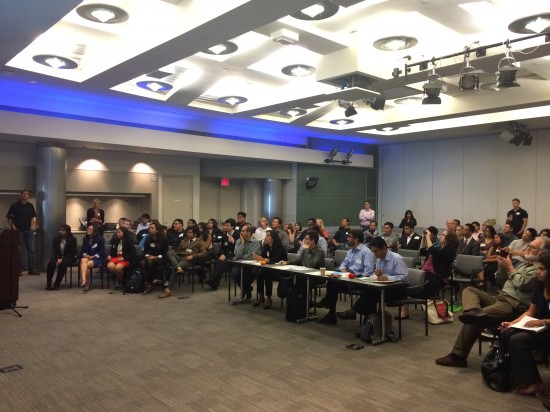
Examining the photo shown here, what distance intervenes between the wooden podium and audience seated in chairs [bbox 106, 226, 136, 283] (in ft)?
6.35

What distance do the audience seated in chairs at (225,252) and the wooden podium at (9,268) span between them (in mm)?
3244

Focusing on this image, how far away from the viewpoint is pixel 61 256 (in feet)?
27.3

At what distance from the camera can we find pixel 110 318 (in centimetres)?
623

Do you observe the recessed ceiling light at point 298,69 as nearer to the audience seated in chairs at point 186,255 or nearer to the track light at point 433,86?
the track light at point 433,86

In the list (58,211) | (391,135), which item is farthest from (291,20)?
(391,135)

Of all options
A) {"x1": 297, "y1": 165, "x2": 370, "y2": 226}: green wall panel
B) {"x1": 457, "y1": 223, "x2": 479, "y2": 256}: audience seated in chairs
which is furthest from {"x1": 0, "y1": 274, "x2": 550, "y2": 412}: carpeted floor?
{"x1": 297, "y1": 165, "x2": 370, "y2": 226}: green wall panel

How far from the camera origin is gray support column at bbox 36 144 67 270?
377 inches

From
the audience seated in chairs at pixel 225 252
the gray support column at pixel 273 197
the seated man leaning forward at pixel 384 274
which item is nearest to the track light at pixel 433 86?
the seated man leaning forward at pixel 384 274

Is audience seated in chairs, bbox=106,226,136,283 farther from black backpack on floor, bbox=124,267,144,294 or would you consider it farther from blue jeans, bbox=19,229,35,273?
blue jeans, bbox=19,229,35,273

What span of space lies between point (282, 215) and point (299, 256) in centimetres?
725

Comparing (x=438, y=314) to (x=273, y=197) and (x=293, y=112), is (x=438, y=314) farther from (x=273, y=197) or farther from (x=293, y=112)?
(x=273, y=197)

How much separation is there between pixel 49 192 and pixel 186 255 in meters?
3.62

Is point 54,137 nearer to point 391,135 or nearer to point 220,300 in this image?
point 220,300

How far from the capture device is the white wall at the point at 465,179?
12.5m
